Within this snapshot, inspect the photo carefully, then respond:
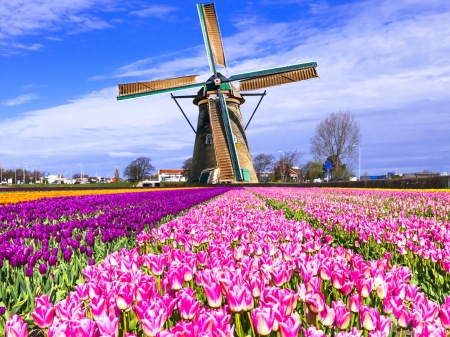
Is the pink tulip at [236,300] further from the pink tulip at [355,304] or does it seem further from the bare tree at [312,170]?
the bare tree at [312,170]

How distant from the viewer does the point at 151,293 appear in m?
2.43

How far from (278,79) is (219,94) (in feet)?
14.9

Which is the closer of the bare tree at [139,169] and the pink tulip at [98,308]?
the pink tulip at [98,308]

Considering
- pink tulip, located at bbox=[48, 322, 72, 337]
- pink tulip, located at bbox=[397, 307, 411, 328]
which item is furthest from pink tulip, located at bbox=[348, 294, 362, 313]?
pink tulip, located at bbox=[48, 322, 72, 337]

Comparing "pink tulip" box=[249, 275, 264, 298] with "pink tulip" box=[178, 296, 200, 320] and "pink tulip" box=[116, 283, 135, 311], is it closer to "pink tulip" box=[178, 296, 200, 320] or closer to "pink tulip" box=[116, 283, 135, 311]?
"pink tulip" box=[178, 296, 200, 320]

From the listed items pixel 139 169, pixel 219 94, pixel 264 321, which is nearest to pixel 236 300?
pixel 264 321

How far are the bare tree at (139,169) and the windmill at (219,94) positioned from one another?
6761 cm

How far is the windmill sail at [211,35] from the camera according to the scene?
111 ft

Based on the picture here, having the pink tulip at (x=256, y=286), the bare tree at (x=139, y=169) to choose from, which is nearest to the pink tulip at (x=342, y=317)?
the pink tulip at (x=256, y=286)

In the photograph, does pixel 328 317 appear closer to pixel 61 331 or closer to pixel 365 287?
pixel 365 287

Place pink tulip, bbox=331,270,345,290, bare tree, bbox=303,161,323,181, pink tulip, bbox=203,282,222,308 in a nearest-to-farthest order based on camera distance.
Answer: pink tulip, bbox=203,282,222,308 → pink tulip, bbox=331,270,345,290 → bare tree, bbox=303,161,323,181

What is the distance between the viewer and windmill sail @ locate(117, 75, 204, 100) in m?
32.8

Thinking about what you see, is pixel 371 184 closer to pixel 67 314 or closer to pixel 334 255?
pixel 334 255

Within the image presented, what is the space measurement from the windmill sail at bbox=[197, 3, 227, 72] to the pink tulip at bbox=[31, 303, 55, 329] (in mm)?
32466
